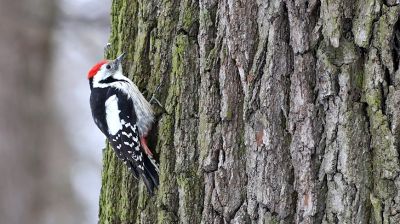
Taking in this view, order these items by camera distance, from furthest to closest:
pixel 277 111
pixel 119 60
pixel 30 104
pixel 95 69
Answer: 1. pixel 30 104
2. pixel 95 69
3. pixel 119 60
4. pixel 277 111

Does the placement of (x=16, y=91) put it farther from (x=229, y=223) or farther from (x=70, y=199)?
(x=229, y=223)

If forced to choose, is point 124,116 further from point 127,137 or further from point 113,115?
point 127,137

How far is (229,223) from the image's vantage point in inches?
108

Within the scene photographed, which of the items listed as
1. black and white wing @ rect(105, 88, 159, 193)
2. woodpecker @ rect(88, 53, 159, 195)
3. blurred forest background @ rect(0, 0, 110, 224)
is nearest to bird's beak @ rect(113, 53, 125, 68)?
woodpecker @ rect(88, 53, 159, 195)

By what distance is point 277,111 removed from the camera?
261 centimetres

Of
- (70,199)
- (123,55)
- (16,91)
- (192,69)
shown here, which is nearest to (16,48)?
(16,91)

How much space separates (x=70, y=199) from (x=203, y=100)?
5710 millimetres

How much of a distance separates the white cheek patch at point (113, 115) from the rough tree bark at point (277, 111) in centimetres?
70

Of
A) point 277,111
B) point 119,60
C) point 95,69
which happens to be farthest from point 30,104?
point 277,111

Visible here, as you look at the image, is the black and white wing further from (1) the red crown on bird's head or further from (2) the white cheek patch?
(1) the red crown on bird's head

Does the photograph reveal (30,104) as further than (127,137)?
Yes

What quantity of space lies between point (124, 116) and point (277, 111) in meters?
1.61

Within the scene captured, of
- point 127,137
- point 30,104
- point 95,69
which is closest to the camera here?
point 127,137

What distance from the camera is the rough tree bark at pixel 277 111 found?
7.87ft
